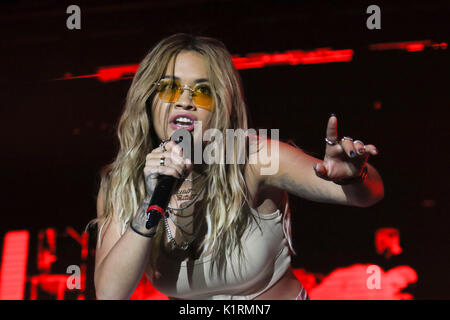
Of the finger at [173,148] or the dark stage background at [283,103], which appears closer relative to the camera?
the finger at [173,148]

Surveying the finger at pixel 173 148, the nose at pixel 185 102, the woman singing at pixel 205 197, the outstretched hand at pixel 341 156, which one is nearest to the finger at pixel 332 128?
the outstretched hand at pixel 341 156

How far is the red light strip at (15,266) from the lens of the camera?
10.4ft

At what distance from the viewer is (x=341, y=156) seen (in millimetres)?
975

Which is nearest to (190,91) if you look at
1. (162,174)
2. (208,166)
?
(208,166)

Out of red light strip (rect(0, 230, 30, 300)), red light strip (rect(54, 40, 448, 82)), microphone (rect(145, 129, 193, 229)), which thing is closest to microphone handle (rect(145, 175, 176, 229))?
microphone (rect(145, 129, 193, 229))

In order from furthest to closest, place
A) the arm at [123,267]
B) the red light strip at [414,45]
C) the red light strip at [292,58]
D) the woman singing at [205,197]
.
→ the red light strip at [292,58] → the red light strip at [414,45] → the woman singing at [205,197] → the arm at [123,267]

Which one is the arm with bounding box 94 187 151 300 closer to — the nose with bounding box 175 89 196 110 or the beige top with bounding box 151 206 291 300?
the beige top with bounding box 151 206 291 300

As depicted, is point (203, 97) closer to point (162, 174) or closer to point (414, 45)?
point (162, 174)

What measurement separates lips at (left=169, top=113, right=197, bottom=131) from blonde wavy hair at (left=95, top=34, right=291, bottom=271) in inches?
2.7

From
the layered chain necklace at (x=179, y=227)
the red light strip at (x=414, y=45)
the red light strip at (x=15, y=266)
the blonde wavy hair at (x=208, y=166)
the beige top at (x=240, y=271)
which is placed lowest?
the red light strip at (x=15, y=266)

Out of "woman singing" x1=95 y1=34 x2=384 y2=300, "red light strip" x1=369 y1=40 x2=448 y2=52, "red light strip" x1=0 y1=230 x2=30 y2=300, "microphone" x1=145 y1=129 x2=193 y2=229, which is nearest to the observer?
"microphone" x1=145 y1=129 x2=193 y2=229

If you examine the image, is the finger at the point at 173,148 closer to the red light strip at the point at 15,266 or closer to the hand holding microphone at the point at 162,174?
the hand holding microphone at the point at 162,174

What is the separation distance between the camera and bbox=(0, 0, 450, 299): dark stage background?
2547 mm

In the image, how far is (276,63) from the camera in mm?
2660
